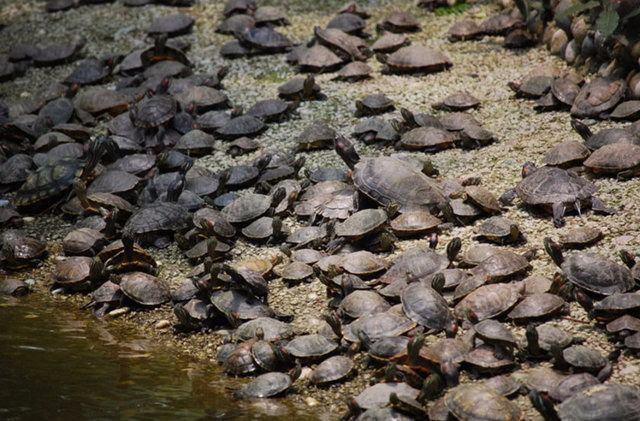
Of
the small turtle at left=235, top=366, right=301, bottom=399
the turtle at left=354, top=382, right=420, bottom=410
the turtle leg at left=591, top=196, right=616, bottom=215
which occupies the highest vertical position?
the turtle leg at left=591, top=196, right=616, bottom=215

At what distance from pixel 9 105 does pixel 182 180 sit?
341 centimetres

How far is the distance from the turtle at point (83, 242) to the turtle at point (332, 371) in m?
2.74

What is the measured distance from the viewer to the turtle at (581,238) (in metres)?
6.76

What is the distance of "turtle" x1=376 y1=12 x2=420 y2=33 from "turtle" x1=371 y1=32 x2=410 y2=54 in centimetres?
52

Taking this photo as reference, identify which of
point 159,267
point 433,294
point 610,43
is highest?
point 610,43

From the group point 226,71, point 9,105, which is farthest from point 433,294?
point 9,105

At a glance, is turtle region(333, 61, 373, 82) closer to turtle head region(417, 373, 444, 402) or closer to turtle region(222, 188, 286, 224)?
turtle region(222, 188, 286, 224)

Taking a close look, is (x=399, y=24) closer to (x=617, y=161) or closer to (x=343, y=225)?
(x=617, y=161)

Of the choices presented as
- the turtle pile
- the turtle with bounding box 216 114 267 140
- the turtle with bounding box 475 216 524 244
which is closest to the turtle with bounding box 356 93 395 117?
the turtle pile

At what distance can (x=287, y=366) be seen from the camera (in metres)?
6.07

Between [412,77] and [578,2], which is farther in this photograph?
[412,77]

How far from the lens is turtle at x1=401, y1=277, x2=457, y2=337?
605 centimetres

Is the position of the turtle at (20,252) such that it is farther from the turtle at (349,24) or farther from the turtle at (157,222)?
the turtle at (349,24)

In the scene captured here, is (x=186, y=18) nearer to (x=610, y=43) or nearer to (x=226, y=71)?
(x=226, y=71)
